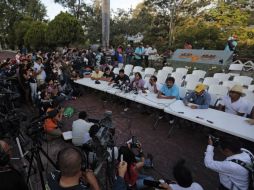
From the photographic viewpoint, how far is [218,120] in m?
4.77

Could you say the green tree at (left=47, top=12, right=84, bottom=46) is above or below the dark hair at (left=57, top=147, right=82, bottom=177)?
above

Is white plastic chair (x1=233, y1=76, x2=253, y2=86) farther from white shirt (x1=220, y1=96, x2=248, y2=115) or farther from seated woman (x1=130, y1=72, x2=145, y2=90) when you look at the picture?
seated woman (x1=130, y1=72, x2=145, y2=90)

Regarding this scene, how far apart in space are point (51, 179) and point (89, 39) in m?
24.8

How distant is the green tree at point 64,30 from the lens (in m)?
19.2

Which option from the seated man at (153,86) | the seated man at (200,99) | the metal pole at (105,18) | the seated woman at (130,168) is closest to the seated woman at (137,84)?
the seated man at (153,86)

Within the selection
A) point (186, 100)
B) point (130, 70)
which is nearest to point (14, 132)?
point (186, 100)

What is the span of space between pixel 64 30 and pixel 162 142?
54.4ft

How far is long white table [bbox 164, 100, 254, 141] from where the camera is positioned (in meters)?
4.25

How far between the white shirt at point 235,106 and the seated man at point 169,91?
4.72 ft

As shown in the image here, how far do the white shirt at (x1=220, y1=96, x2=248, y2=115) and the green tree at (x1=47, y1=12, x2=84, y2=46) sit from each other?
1668 centimetres

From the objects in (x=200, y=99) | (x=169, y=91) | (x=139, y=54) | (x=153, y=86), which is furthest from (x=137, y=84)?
(x=139, y=54)

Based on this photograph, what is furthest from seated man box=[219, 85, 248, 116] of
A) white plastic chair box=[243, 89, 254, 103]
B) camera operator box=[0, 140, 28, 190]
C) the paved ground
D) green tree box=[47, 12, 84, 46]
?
green tree box=[47, 12, 84, 46]

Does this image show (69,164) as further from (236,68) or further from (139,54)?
(139,54)

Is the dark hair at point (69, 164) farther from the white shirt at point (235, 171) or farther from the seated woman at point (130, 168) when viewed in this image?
the white shirt at point (235, 171)
